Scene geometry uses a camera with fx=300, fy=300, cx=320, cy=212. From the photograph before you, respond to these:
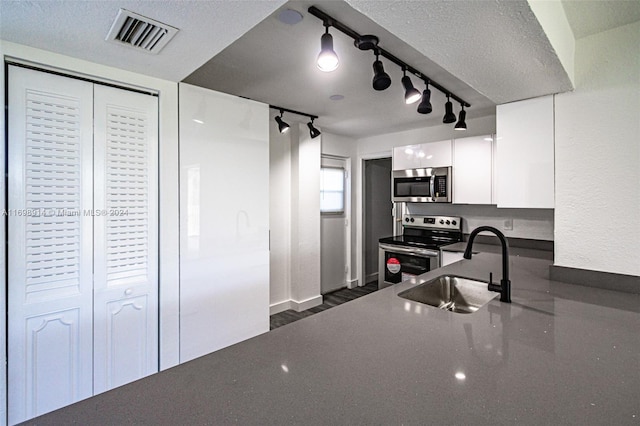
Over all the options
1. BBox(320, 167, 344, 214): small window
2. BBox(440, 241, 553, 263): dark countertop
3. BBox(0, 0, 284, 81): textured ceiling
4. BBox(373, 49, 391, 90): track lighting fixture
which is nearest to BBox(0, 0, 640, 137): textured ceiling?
BBox(0, 0, 284, 81): textured ceiling

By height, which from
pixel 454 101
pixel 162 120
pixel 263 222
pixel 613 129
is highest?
pixel 454 101

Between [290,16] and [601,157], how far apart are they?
5.70 feet

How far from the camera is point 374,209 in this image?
199 inches

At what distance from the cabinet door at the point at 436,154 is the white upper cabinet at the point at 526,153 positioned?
1587 millimetres

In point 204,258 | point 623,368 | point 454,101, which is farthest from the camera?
point 454,101

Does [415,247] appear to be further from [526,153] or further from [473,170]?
[526,153]

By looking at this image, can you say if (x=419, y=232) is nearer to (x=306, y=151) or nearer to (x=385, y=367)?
(x=306, y=151)

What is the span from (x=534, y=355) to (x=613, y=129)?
4.24 ft

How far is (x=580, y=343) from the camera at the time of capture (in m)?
0.99

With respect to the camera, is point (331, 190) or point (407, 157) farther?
point (331, 190)

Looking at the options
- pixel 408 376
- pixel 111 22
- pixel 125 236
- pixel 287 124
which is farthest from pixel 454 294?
pixel 287 124

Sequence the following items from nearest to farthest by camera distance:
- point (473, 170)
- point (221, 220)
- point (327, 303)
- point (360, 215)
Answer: point (221, 220) → point (473, 170) → point (327, 303) → point (360, 215)

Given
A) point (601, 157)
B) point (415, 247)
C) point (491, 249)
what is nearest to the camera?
point (601, 157)

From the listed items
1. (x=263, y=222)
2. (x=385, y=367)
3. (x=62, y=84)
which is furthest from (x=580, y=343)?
(x=62, y=84)
